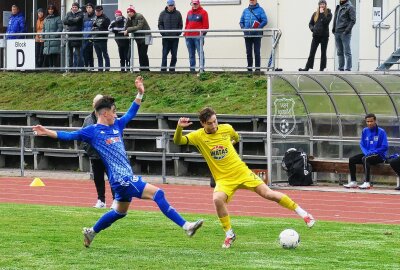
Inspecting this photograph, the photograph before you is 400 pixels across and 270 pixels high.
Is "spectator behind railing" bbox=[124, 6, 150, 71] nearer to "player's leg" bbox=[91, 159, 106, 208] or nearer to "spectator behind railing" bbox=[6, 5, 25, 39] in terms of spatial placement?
"spectator behind railing" bbox=[6, 5, 25, 39]

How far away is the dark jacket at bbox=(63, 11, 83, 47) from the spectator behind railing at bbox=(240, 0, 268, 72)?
16.9ft

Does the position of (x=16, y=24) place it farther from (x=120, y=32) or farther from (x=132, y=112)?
(x=132, y=112)

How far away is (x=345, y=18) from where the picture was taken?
85.8 ft

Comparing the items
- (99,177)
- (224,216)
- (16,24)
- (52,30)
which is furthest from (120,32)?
(224,216)

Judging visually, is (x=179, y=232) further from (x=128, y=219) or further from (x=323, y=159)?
(x=323, y=159)

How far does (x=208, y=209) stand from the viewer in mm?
20312

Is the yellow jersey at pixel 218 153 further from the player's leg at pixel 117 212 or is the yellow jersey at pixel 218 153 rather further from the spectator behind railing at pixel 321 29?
the spectator behind railing at pixel 321 29

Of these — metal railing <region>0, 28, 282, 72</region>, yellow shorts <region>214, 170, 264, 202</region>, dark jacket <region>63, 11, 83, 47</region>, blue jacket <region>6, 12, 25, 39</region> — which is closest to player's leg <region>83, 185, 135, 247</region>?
yellow shorts <region>214, 170, 264, 202</region>

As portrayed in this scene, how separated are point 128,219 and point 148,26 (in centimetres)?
1434

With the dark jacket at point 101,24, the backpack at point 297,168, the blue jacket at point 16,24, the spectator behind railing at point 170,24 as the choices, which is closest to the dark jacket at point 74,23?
the dark jacket at point 101,24

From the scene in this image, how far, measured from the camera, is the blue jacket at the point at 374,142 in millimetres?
24031

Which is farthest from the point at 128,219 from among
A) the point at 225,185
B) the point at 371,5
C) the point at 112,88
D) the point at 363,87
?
the point at 371,5

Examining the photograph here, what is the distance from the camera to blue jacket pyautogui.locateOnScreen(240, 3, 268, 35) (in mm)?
29688

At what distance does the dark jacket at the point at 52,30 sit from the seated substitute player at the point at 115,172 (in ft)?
64.1
